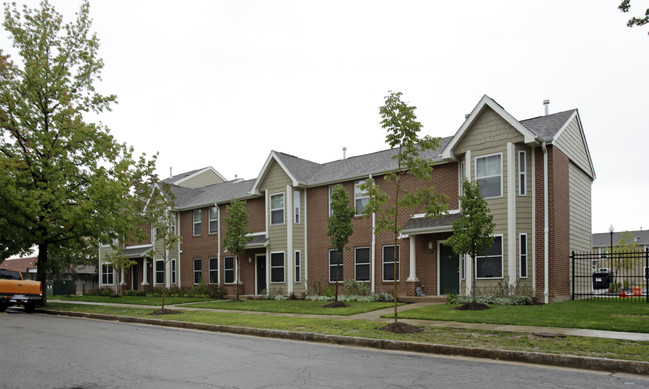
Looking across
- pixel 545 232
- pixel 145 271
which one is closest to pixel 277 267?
pixel 145 271

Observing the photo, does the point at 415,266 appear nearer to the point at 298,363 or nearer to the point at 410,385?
the point at 298,363

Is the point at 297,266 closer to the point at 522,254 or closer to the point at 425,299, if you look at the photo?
the point at 425,299

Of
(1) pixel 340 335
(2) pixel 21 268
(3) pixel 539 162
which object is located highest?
(3) pixel 539 162

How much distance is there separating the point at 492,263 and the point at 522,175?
341 cm

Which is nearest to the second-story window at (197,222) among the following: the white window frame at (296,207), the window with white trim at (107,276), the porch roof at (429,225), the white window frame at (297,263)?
the white window frame at (296,207)

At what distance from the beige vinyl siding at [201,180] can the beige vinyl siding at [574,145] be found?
94.8 feet

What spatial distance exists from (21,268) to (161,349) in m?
71.1

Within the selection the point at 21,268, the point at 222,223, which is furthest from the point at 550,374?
the point at 21,268

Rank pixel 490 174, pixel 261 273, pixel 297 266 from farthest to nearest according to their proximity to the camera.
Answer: pixel 261 273 → pixel 297 266 → pixel 490 174

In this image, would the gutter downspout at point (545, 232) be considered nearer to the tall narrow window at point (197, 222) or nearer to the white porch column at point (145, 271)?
the tall narrow window at point (197, 222)

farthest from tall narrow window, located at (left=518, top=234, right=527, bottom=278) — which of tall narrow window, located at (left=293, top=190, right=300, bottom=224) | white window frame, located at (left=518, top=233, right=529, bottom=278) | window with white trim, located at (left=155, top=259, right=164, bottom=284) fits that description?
window with white trim, located at (left=155, top=259, right=164, bottom=284)

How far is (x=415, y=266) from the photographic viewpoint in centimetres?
2145

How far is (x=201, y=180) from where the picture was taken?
42375 mm

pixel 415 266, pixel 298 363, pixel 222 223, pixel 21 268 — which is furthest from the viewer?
pixel 21 268
